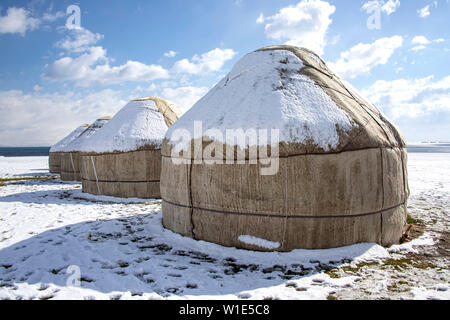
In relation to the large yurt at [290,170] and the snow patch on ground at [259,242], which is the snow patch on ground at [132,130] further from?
the snow patch on ground at [259,242]

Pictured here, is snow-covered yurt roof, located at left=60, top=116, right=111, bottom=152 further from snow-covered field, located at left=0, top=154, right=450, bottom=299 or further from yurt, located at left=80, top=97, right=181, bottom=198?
snow-covered field, located at left=0, top=154, right=450, bottom=299

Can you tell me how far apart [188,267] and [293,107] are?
2.12 metres

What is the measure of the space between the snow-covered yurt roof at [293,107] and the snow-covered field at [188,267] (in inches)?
48.3

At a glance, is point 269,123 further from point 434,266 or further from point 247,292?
point 434,266

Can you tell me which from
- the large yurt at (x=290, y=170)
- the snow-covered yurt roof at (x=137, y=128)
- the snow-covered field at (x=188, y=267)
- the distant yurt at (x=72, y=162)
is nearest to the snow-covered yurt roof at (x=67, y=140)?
the distant yurt at (x=72, y=162)

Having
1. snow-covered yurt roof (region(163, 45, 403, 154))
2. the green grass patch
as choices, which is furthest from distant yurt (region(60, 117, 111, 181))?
the green grass patch

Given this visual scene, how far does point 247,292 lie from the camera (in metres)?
2.44

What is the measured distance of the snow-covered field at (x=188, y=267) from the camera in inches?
96.3

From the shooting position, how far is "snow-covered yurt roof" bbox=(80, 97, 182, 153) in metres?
7.07

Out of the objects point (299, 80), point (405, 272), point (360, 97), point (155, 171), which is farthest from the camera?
point (155, 171)

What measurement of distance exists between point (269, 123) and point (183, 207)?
158 cm

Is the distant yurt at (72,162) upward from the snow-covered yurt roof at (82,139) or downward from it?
downward

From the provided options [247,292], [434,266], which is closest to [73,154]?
[247,292]

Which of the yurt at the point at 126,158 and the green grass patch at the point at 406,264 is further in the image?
the yurt at the point at 126,158
